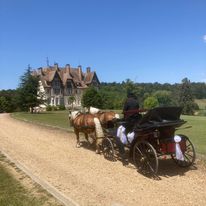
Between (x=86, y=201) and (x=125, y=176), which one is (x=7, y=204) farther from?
(x=125, y=176)

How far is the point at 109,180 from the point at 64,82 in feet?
277

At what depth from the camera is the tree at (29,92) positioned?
176ft

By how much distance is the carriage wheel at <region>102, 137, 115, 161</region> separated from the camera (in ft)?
36.0

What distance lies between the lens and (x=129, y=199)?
6988 mm

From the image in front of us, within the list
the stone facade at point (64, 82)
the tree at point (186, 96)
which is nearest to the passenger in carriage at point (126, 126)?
the stone facade at point (64, 82)

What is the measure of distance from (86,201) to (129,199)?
0.93 m

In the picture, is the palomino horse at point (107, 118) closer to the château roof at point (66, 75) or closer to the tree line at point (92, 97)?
the tree line at point (92, 97)

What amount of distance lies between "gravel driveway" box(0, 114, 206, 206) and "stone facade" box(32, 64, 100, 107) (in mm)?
72967

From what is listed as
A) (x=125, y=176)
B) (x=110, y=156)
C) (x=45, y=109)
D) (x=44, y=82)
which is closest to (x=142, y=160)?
(x=125, y=176)

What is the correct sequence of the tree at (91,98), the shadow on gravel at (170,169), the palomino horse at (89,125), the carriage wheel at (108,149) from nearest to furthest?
the shadow on gravel at (170,169)
the carriage wheel at (108,149)
the palomino horse at (89,125)
the tree at (91,98)

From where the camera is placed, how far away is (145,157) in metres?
8.83

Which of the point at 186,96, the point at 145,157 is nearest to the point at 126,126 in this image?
the point at 145,157

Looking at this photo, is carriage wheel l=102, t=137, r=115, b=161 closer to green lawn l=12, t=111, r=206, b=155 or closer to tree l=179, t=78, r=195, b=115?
green lawn l=12, t=111, r=206, b=155

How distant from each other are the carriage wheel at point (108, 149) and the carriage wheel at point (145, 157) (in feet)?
5.46
